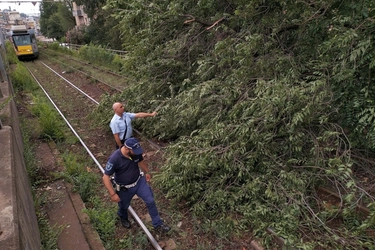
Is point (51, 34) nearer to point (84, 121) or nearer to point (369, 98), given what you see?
point (84, 121)

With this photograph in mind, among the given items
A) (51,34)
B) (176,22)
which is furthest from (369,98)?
(51,34)

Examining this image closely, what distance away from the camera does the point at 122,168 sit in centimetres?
436

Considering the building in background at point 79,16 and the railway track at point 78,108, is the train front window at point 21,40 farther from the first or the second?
the building in background at point 79,16

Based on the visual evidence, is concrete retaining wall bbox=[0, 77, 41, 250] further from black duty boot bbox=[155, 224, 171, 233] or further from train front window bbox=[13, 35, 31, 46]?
train front window bbox=[13, 35, 31, 46]

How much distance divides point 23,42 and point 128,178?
28438mm

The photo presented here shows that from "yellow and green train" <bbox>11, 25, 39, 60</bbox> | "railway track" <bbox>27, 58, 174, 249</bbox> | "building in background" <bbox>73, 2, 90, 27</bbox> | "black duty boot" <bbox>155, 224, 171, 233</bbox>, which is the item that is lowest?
"black duty boot" <bbox>155, 224, 171, 233</bbox>

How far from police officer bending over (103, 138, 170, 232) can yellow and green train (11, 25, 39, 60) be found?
27.7m

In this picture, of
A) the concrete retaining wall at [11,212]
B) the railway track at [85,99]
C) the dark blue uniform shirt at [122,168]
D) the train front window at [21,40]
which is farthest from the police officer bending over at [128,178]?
the train front window at [21,40]

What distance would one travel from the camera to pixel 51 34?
53500 mm

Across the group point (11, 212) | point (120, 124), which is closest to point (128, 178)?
point (11, 212)

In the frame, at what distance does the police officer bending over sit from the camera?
4266mm

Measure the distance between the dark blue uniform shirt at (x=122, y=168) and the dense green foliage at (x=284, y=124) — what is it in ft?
2.84

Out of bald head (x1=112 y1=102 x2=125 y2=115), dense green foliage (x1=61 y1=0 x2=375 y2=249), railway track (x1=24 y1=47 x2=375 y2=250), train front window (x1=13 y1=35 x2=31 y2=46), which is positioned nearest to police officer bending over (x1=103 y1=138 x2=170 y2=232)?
dense green foliage (x1=61 y1=0 x2=375 y2=249)

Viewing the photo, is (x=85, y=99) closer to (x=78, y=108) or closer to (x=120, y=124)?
(x=78, y=108)
